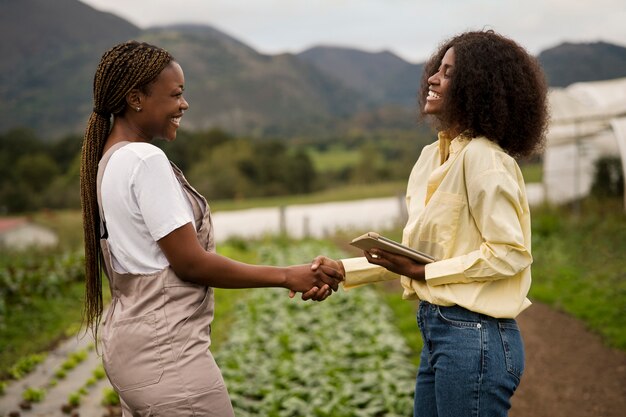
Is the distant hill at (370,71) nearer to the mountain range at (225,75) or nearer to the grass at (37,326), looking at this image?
the mountain range at (225,75)

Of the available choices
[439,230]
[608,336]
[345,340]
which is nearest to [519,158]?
[439,230]

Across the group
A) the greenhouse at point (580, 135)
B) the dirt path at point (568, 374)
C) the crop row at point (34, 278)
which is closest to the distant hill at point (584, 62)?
the greenhouse at point (580, 135)

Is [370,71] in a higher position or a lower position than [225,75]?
lower

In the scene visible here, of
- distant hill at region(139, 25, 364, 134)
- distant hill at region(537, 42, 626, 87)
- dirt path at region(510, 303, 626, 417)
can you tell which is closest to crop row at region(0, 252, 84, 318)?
dirt path at region(510, 303, 626, 417)

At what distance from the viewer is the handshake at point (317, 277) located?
2637mm

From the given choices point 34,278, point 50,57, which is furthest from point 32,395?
point 50,57

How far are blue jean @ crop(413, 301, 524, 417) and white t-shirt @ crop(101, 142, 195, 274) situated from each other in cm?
90

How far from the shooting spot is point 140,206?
2086mm

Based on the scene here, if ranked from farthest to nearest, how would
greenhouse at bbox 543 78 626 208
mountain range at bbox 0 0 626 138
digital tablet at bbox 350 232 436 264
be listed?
mountain range at bbox 0 0 626 138, greenhouse at bbox 543 78 626 208, digital tablet at bbox 350 232 436 264

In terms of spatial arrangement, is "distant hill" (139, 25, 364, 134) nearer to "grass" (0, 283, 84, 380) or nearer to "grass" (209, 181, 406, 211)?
"grass" (209, 181, 406, 211)

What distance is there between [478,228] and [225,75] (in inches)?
3087

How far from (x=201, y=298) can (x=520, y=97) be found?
1.20 meters

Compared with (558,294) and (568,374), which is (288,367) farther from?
(558,294)

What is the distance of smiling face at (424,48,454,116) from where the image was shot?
2.40 m
